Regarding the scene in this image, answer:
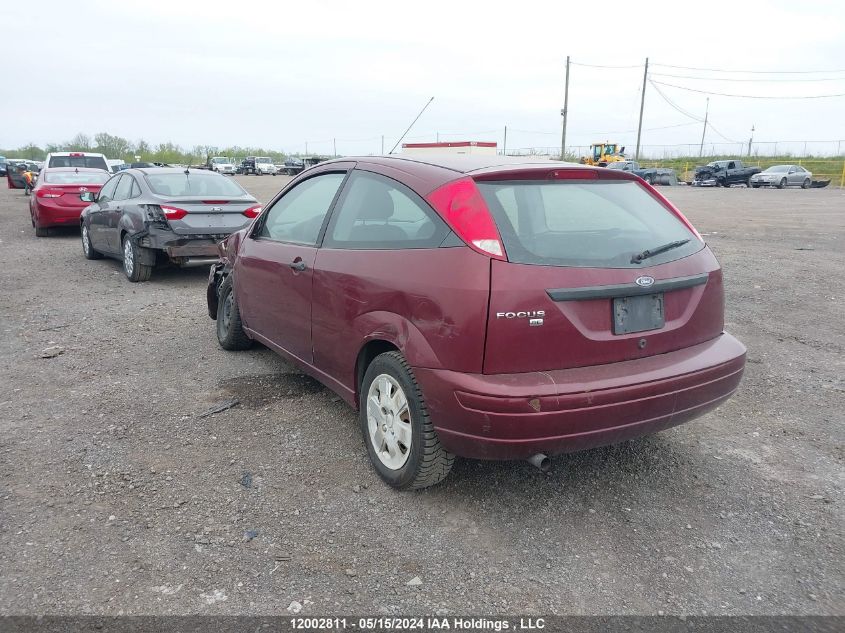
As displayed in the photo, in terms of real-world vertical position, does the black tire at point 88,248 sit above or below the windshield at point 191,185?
below

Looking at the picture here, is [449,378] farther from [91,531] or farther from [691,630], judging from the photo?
[91,531]

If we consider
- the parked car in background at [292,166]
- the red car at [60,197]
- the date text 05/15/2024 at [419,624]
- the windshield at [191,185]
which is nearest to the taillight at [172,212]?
the windshield at [191,185]

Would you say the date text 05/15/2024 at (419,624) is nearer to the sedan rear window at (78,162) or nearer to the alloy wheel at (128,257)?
the alloy wheel at (128,257)

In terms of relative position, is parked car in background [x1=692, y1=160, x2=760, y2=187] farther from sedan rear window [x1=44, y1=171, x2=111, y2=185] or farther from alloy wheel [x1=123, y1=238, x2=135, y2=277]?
alloy wheel [x1=123, y1=238, x2=135, y2=277]

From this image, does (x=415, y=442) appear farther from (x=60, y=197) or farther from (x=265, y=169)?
(x=265, y=169)

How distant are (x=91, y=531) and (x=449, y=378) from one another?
1779 millimetres

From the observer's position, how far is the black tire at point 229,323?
549 cm

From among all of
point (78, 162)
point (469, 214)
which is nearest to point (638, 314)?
point (469, 214)

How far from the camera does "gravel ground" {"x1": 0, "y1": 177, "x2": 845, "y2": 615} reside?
265 centimetres

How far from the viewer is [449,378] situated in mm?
2895

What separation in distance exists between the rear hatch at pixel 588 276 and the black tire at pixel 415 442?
45 cm

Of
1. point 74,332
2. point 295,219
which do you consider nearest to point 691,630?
point 295,219

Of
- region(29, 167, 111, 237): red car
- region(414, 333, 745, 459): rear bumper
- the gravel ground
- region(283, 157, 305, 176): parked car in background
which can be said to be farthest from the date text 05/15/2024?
region(283, 157, 305, 176): parked car in background

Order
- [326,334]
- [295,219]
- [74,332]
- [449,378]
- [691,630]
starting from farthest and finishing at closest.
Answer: [74,332] < [295,219] < [326,334] < [449,378] < [691,630]
